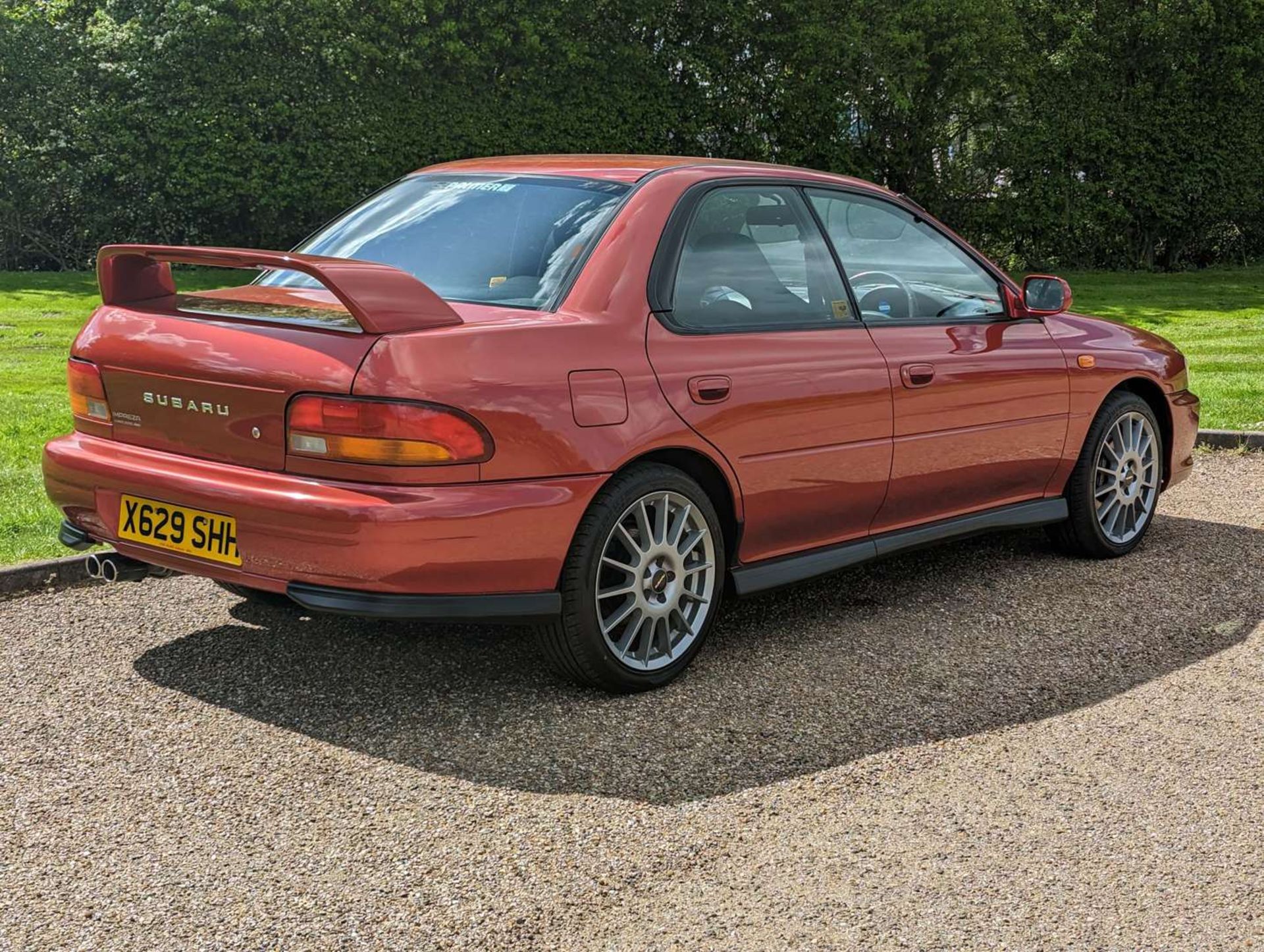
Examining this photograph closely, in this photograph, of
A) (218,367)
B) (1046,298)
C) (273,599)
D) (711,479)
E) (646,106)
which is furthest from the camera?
(646,106)

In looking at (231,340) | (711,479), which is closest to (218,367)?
(231,340)

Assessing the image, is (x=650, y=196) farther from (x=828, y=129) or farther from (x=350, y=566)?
(x=828, y=129)

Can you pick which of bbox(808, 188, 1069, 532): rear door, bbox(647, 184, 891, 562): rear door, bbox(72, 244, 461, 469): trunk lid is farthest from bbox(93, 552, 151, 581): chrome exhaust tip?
bbox(808, 188, 1069, 532): rear door

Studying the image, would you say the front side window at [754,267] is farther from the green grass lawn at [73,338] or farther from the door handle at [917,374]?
the green grass lawn at [73,338]

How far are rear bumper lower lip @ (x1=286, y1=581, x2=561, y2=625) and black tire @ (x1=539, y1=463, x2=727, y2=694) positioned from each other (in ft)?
0.37

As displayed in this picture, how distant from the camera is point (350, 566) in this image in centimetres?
397

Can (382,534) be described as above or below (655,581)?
above

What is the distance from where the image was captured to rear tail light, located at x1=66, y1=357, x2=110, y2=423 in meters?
4.54

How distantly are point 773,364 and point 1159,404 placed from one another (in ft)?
8.57

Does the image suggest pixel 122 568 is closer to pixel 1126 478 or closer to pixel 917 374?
pixel 917 374

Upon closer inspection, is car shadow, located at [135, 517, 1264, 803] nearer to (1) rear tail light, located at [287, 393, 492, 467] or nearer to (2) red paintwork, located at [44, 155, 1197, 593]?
(2) red paintwork, located at [44, 155, 1197, 593]

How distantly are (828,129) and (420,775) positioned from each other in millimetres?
16649

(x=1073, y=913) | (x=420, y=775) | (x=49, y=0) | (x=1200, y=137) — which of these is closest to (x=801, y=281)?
(x=420, y=775)

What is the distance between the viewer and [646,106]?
18297mm
